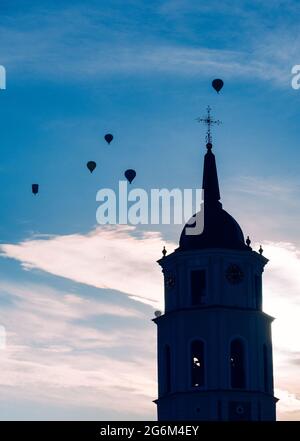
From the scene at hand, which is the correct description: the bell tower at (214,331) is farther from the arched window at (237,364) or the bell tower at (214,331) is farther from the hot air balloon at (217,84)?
the hot air balloon at (217,84)

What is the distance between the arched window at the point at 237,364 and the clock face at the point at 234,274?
4.16 meters

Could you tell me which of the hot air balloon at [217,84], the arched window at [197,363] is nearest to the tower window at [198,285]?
the arched window at [197,363]

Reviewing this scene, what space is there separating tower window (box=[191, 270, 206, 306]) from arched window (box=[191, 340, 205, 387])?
3.16 meters

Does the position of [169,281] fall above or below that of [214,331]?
above

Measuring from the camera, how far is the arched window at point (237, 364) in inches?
3681

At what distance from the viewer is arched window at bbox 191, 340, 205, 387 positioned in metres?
93.2

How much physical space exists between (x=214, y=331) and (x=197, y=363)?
2466mm

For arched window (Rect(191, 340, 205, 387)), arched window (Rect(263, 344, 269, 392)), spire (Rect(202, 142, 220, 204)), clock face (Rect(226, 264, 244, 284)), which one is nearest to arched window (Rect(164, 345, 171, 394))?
arched window (Rect(191, 340, 205, 387))

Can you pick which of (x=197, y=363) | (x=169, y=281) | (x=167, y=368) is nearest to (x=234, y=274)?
(x=169, y=281)

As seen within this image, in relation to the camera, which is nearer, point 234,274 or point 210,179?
point 234,274

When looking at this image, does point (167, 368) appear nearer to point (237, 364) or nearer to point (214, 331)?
point (214, 331)

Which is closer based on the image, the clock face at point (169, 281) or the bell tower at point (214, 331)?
the bell tower at point (214, 331)

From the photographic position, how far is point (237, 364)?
3703 inches
